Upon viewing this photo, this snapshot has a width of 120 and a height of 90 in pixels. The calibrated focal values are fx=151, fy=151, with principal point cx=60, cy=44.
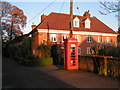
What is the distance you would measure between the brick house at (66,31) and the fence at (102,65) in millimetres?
15895

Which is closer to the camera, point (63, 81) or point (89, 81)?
point (89, 81)

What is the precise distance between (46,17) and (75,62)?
19939 mm

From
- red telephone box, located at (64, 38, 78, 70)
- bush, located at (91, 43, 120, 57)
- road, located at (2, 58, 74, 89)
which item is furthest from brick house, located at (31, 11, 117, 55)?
road, located at (2, 58, 74, 89)

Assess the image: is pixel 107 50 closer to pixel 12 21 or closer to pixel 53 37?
pixel 53 37

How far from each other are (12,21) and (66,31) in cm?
1834

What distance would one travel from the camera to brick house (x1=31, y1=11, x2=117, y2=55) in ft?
94.5

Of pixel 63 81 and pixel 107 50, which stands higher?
pixel 107 50

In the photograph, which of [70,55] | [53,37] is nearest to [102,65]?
[70,55]

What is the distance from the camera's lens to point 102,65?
422 inches

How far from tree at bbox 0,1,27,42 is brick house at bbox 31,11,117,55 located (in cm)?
809

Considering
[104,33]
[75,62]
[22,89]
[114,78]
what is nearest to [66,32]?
[104,33]

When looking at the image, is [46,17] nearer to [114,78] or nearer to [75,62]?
[75,62]

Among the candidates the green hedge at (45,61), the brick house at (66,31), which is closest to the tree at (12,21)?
the brick house at (66,31)

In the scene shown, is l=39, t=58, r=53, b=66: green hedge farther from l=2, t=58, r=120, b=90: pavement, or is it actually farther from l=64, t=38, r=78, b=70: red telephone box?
l=2, t=58, r=120, b=90: pavement
